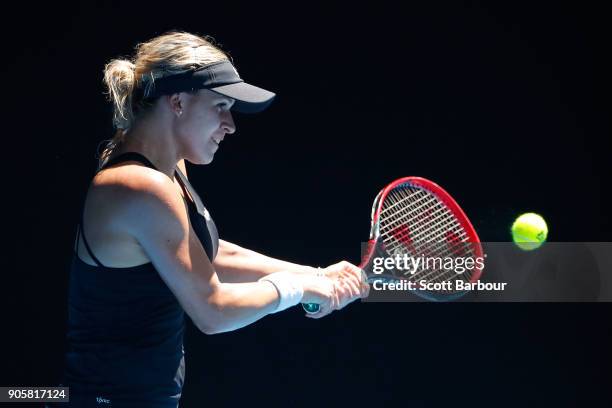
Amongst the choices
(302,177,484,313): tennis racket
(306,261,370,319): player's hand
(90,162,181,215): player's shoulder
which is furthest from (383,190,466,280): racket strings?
(90,162,181,215): player's shoulder

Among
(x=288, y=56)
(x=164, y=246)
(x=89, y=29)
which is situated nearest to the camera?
(x=164, y=246)

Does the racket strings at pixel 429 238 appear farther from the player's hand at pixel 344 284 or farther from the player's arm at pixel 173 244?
the player's arm at pixel 173 244

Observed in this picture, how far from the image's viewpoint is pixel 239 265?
2.21 m

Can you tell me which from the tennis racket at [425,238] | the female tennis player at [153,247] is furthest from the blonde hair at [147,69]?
the tennis racket at [425,238]

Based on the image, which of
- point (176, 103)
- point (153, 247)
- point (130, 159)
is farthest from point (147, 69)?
point (153, 247)

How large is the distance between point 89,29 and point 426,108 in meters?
1.36

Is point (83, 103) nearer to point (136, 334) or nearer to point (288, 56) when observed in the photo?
point (288, 56)

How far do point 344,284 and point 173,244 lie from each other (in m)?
0.68

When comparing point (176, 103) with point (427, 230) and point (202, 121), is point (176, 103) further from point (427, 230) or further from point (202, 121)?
point (427, 230)

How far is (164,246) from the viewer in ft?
5.29

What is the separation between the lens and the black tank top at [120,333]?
1.68 m

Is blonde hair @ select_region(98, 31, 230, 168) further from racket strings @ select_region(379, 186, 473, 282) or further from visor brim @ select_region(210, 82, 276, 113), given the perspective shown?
racket strings @ select_region(379, 186, 473, 282)

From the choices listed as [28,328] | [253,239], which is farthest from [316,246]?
[28,328]

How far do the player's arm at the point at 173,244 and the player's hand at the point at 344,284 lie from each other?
435mm
